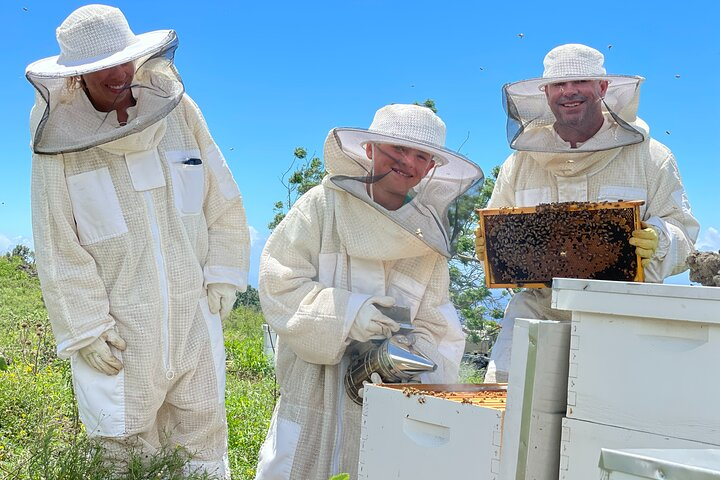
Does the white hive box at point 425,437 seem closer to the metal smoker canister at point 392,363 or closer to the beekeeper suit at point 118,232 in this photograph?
the metal smoker canister at point 392,363

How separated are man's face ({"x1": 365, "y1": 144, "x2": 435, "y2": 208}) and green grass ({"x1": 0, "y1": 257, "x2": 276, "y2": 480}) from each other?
1603 millimetres

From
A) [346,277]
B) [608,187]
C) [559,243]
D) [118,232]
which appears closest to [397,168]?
[346,277]

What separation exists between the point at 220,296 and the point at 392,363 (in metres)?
0.93

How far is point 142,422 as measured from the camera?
3801 millimetres

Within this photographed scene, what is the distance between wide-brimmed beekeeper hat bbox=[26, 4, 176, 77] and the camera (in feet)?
11.9

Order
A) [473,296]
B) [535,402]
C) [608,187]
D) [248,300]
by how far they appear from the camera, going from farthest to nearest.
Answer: [248,300] < [473,296] < [608,187] < [535,402]

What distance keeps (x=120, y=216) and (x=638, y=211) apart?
7.83 feet

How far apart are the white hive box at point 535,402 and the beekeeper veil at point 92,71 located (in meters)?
1.99

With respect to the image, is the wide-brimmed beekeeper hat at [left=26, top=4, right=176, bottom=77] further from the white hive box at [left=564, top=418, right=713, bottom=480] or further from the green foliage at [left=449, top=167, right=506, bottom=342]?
the green foliage at [left=449, top=167, right=506, bottom=342]

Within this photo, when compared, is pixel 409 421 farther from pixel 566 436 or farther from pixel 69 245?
pixel 69 245

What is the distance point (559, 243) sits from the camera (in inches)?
161

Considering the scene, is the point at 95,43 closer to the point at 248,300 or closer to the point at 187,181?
the point at 187,181

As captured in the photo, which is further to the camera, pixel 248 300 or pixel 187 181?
pixel 248 300

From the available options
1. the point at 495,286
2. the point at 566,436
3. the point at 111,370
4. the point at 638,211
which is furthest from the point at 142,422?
the point at 638,211
